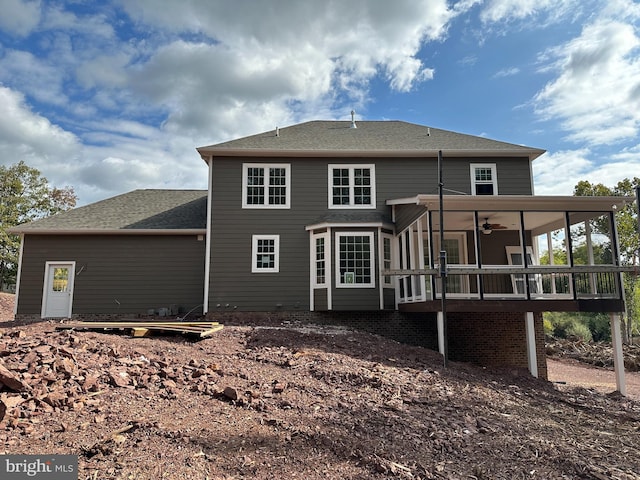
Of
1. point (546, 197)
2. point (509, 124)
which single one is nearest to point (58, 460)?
point (546, 197)

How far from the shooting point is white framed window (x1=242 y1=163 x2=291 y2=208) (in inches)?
551

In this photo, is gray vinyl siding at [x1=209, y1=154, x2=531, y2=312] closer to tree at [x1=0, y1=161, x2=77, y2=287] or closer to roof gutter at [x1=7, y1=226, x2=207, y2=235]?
roof gutter at [x1=7, y1=226, x2=207, y2=235]

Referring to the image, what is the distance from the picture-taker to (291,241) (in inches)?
543

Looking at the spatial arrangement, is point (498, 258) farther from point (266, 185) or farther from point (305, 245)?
point (266, 185)

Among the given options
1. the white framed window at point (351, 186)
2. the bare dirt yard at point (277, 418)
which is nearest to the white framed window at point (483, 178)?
the white framed window at point (351, 186)

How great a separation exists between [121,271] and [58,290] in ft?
7.05

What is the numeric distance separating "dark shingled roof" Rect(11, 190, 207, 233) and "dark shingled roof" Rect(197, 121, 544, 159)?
8.38 feet

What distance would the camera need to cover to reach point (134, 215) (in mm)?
15117

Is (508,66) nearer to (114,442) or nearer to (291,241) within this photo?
(291,241)

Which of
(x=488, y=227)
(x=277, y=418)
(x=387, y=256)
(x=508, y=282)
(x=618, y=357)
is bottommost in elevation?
(x=618, y=357)

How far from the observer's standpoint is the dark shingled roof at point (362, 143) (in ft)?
45.5

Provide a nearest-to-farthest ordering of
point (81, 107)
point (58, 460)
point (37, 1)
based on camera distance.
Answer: point (58, 460) < point (37, 1) < point (81, 107)

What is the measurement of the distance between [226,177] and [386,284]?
6308 mm

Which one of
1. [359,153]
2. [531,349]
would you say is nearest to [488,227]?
[531,349]
